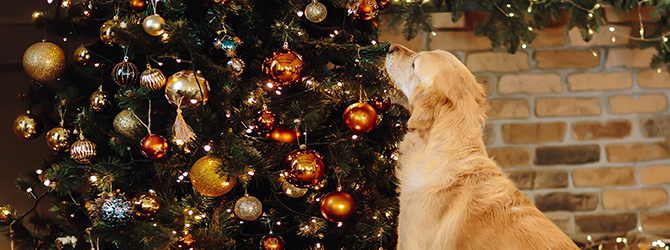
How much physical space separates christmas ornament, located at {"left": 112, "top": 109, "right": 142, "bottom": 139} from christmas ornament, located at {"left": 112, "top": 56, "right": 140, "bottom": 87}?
10 cm

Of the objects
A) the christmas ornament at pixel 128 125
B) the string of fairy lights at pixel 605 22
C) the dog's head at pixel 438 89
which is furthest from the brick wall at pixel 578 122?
the christmas ornament at pixel 128 125

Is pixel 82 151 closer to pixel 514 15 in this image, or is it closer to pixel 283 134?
pixel 283 134

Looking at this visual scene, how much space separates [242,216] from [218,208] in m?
0.10

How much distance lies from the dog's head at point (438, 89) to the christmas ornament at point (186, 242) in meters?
0.72

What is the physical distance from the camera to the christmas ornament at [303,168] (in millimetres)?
1312

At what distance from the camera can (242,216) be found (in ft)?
4.56

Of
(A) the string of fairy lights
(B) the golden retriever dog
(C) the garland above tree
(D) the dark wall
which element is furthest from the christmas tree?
(A) the string of fairy lights

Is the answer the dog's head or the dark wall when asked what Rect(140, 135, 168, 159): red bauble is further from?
the dark wall

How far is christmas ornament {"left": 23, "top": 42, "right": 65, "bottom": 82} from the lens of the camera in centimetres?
159

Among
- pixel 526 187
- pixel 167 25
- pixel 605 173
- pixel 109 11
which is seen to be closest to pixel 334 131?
pixel 167 25

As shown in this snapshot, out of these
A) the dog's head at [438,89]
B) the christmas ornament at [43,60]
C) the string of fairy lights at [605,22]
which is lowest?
the christmas ornament at [43,60]

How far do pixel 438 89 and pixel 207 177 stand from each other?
73 centimetres

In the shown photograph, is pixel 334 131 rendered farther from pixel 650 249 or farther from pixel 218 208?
pixel 650 249

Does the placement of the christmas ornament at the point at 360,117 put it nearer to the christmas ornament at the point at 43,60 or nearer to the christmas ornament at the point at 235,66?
the christmas ornament at the point at 235,66
